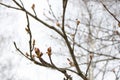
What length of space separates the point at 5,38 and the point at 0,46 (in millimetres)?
681

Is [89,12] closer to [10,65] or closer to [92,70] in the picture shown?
[92,70]

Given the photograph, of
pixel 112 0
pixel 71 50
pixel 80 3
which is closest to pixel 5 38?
pixel 80 3

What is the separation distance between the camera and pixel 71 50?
1.50 meters

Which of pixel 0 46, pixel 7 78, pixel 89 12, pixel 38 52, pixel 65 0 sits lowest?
pixel 7 78

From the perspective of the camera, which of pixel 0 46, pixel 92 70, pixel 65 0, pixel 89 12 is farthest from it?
pixel 0 46

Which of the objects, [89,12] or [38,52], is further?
[89,12]

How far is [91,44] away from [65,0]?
8.62m

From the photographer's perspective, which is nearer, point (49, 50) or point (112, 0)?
point (49, 50)

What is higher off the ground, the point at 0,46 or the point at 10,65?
the point at 0,46

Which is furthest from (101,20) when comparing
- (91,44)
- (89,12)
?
(91,44)

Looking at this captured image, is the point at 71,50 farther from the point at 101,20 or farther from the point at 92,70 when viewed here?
the point at 101,20

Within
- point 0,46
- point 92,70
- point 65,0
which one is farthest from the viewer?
point 0,46

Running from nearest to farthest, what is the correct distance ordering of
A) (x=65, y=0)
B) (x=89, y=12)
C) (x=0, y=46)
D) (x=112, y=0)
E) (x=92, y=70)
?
(x=65, y=0) → (x=112, y=0) → (x=92, y=70) → (x=89, y=12) → (x=0, y=46)

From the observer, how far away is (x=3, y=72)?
36.0 ft
